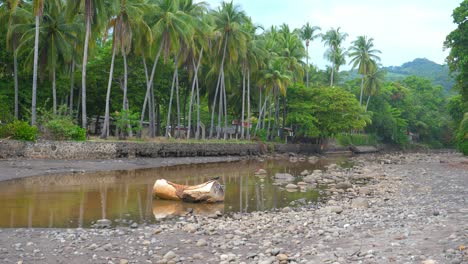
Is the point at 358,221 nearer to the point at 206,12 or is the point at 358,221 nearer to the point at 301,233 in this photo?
the point at 301,233

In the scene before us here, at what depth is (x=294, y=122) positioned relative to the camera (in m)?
65.8

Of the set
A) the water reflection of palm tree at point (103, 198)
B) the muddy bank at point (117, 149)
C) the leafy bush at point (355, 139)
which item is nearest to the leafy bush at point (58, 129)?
the muddy bank at point (117, 149)

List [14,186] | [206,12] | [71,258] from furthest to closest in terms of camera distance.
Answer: [206,12]
[14,186]
[71,258]

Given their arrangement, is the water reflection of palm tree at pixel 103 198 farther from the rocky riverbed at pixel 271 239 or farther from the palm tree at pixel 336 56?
the palm tree at pixel 336 56

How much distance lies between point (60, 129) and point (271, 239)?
26.0 metres

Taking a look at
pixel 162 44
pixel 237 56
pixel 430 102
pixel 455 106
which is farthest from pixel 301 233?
pixel 430 102

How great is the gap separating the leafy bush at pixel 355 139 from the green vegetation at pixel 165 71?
262mm

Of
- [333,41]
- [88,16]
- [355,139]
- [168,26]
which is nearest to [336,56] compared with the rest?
[333,41]

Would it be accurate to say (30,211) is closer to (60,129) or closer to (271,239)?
(271,239)

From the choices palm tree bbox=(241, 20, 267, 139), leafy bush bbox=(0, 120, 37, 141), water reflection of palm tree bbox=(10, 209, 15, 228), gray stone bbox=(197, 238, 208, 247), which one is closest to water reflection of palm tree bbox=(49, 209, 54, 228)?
water reflection of palm tree bbox=(10, 209, 15, 228)

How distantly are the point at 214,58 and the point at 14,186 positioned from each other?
3615cm

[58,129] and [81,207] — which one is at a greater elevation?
[58,129]

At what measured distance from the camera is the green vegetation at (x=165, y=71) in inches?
1481

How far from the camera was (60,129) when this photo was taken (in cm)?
3300
